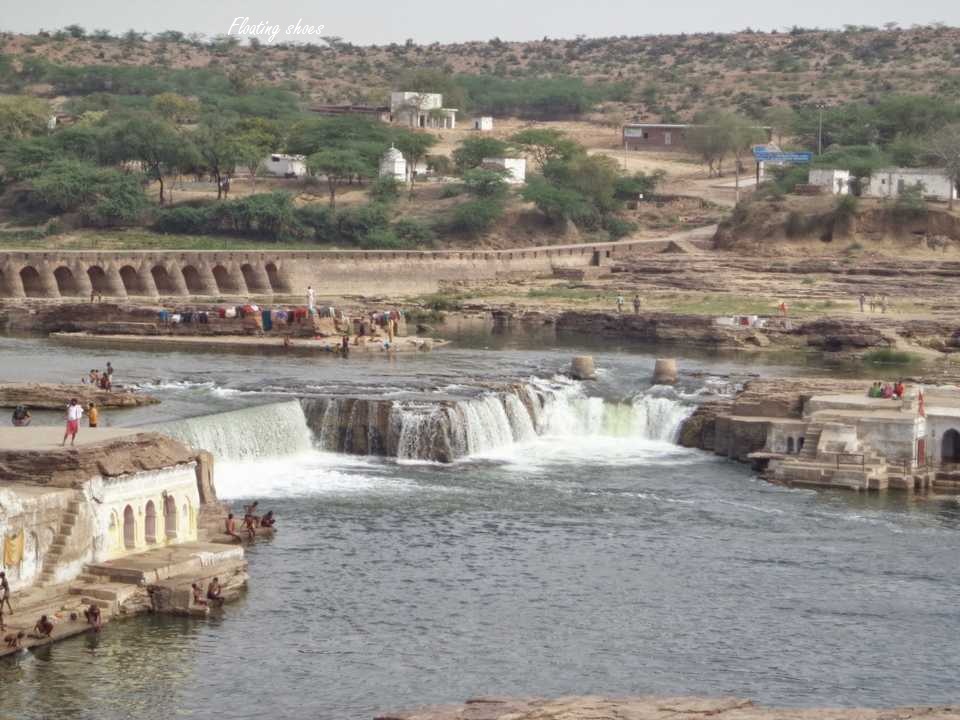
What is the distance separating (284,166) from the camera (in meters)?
123

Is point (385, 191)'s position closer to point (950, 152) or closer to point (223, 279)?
point (223, 279)

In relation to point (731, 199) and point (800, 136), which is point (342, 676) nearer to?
point (731, 199)

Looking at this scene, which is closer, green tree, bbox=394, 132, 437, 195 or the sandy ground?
the sandy ground

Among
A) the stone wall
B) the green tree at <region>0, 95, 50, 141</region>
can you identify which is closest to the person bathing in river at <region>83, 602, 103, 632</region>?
the stone wall

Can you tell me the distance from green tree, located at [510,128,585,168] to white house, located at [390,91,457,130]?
13156 millimetres

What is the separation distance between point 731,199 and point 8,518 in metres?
90.0

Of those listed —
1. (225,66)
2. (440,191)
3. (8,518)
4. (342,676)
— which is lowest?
(342,676)

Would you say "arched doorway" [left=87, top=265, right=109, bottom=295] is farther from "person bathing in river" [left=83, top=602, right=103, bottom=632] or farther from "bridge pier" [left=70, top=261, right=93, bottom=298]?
"person bathing in river" [left=83, top=602, right=103, bottom=632]

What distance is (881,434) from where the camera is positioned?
189 ft

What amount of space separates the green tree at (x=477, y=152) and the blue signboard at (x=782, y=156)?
628 inches

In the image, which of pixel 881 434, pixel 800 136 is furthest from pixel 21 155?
pixel 881 434

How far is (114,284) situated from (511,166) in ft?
124

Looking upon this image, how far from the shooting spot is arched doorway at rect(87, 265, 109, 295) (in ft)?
304

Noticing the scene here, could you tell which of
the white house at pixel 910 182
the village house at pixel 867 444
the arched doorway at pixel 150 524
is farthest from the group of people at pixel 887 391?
the white house at pixel 910 182
